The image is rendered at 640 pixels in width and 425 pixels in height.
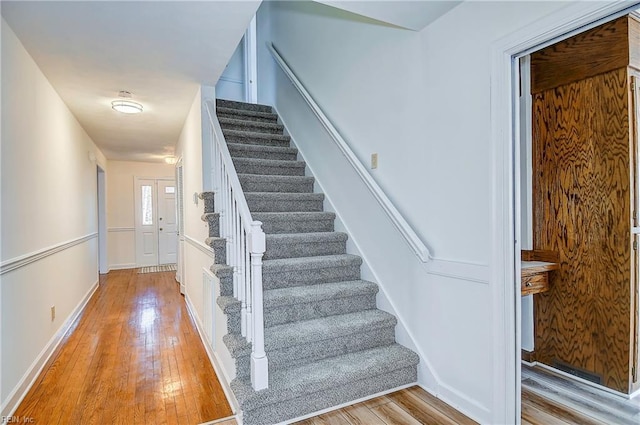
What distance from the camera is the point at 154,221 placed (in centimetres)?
752

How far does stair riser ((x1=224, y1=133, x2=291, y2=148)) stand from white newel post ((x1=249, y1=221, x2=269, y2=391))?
2.22 metres

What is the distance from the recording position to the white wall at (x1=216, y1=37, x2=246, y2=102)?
5.77 m

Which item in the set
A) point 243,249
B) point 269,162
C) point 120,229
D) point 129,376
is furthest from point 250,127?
point 120,229

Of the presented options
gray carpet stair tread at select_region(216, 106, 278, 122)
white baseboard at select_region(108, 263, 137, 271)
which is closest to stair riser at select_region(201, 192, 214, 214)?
gray carpet stair tread at select_region(216, 106, 278, 122)

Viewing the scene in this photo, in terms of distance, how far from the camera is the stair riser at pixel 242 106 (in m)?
4.38

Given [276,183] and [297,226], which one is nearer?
[297,226]

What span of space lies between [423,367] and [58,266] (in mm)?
3230

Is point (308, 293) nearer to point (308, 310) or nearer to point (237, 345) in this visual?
point (308, 310)

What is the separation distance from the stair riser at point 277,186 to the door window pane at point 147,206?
511 centimetres

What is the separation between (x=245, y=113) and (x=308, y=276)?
101 inches

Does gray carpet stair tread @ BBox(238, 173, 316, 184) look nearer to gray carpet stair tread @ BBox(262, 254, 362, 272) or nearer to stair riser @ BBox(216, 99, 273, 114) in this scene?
gray carpet stair tread @ BBox(262, 254, 362, 272)

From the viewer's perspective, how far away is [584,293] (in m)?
2.37

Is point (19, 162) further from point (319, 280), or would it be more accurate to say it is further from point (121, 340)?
point (319, 280)

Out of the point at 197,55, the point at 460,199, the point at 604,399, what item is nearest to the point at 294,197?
the point at 197,55
